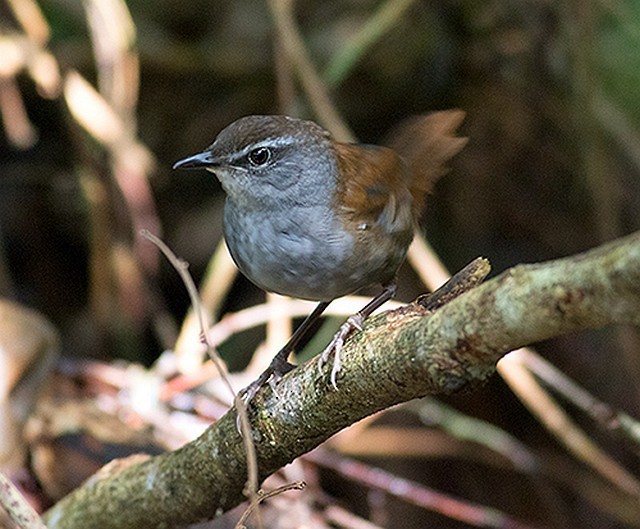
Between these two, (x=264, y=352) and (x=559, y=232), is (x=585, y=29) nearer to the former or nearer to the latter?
(x=559, y=232)

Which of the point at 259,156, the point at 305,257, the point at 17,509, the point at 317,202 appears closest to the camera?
the point at 17,509

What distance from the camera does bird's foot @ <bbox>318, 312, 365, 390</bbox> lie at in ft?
5.57

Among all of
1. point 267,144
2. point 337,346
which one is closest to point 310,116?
point 267,144

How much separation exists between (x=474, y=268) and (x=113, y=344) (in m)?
Answer: 2.81

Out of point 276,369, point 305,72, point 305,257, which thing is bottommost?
point 276,369

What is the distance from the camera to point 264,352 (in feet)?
11.5

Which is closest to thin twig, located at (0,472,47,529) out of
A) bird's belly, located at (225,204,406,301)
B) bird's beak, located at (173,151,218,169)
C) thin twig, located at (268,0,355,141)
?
bird's belly, located at (225,204,406,301)

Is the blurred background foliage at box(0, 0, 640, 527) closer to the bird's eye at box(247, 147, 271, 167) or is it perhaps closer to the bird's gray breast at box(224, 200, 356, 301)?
the bird's eye at box(247, 147, 271, 167)

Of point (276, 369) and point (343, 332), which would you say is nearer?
point (343, 332)

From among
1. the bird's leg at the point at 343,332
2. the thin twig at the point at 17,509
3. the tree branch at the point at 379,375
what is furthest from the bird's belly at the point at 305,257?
the thin twig at the point at 17,509

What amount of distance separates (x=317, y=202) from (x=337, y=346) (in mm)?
568

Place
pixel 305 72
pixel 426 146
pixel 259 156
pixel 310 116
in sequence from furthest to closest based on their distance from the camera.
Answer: pixel 310 116 < pixel 305 72 < pixel 426 146 < pixel 259 156

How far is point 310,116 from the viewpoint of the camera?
4.05 metres

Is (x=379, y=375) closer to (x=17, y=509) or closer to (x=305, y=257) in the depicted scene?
(x=305, y=257)
